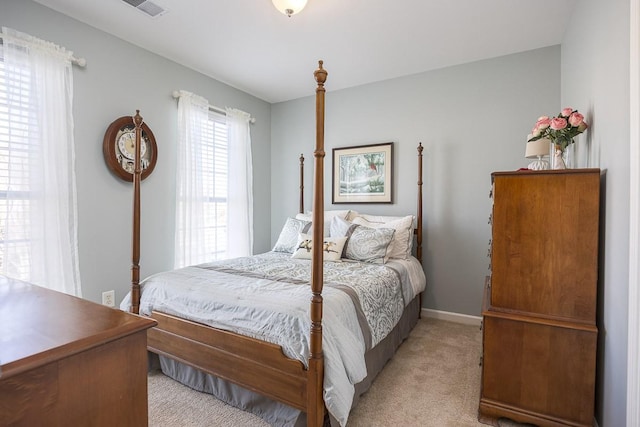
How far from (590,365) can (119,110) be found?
3714 mm

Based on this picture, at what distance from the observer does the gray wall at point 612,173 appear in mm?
1336

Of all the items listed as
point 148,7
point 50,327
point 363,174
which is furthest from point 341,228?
point 50,327

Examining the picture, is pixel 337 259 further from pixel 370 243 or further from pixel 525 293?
pixel 525 293

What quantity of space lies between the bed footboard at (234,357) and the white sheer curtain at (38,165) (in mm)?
992

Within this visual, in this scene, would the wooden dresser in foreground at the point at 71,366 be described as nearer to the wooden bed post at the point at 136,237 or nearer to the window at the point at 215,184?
the wooden bed post at the point at 136,237

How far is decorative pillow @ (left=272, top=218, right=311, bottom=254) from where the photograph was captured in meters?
3.28

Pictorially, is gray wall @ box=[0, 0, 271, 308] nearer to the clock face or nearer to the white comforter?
the clock face

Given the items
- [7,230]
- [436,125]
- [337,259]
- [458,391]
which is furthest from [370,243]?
[7,230]

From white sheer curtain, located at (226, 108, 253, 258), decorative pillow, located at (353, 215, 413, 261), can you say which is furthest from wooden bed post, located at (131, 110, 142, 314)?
decorative pillow, located at (353, 215, 413, 261)

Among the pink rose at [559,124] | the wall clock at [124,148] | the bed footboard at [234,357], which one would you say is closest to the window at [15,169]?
the wall clock at [124,148]

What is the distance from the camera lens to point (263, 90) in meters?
4.02

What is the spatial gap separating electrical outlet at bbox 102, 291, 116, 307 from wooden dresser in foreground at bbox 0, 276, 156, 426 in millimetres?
2030

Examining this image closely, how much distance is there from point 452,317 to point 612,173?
2194 mm

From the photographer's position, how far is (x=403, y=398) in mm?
1951
